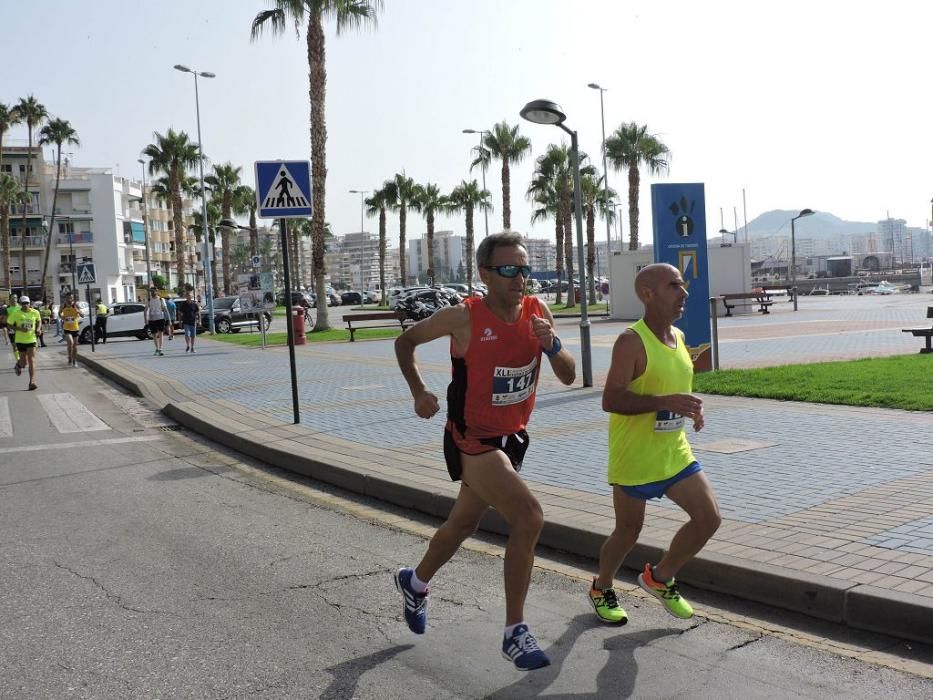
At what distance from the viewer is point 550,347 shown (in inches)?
153

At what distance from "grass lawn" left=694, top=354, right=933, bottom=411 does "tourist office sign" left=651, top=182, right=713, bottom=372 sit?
0.65 meters

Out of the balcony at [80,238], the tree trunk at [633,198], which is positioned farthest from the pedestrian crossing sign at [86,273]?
the balcony at [80,238]

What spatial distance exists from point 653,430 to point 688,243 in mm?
9955

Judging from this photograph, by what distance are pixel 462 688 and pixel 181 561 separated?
2580 mm

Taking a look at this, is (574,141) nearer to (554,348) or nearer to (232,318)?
(554,348)

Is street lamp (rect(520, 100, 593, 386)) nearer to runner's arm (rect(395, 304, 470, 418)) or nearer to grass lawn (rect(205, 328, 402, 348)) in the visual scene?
runner's arm (rect(395, 304, 470, 418))

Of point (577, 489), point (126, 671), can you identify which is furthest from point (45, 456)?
point (126, 671)

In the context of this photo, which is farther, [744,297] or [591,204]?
[591,204]

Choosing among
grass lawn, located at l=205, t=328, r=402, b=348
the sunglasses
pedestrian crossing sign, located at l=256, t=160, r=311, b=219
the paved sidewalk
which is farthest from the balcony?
the sunglasses

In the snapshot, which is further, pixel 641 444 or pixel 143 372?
pixel 143 372

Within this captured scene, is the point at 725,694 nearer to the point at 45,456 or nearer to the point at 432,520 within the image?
the point at 432,520

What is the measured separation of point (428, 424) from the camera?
10.5 meters

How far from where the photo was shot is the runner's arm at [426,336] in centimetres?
390

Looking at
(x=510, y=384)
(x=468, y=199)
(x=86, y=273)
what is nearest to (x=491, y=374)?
(x=510, y=384)
